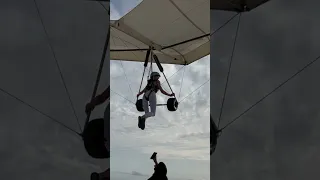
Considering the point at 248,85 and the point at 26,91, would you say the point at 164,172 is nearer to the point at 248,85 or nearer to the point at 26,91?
the point at 248,85

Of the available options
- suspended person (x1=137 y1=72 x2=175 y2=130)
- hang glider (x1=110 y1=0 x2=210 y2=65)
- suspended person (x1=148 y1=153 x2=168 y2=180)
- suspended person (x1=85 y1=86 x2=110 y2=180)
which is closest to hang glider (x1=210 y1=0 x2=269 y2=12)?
hang glider (x1=110 y1=0 x2=210 y2=65)

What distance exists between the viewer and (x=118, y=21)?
3545mm

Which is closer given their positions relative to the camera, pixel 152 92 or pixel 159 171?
pixel 159 171

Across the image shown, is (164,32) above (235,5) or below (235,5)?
above

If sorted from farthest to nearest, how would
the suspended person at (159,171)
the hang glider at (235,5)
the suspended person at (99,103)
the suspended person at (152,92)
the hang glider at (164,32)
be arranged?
the suspended person at (152,92)
the hang glider at (164,32)
the suspended person at (159,171)
the hang glider at (235,5)
the suspended person at (99,103)

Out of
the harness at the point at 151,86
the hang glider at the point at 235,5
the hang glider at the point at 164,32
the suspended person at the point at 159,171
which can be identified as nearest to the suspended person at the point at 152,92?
the harness at the point at 151,86

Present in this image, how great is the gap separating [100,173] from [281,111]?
1.07m

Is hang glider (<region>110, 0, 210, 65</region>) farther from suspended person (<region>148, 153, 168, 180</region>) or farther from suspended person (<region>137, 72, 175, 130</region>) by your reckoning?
suspended person (<region>148, 153, 168, 180</region>)

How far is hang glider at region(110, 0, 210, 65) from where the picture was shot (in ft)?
11.6

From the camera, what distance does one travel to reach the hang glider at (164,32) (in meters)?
3.55

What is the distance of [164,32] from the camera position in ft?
12.8

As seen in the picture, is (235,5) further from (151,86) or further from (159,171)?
(159,171)

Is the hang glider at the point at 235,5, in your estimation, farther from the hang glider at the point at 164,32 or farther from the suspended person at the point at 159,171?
the suspended person at the point at 159,171

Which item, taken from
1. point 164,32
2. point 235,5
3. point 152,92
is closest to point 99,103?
point 235,5
